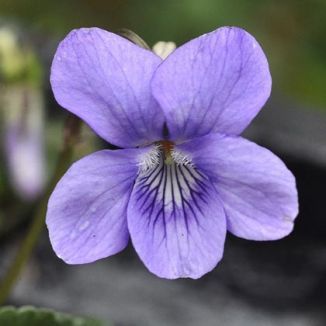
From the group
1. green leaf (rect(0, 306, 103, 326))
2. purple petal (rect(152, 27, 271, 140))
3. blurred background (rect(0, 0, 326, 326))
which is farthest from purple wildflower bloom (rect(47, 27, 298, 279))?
blurred background (rect(0, 0, 326, 326))

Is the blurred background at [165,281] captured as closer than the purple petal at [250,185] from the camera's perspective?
No

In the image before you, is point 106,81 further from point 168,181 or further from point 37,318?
point 37,318

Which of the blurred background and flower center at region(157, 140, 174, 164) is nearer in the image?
flower center at region(157, 140, 174, 164)

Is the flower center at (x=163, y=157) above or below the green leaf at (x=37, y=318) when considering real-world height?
above

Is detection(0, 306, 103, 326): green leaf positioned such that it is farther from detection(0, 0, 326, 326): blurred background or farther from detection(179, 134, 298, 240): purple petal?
detection(0, 0, 326, 326): blurred background

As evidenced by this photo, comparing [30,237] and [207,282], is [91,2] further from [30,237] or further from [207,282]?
[30,237]

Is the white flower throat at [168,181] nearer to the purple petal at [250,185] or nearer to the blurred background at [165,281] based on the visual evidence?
the purple petal at [250,185]

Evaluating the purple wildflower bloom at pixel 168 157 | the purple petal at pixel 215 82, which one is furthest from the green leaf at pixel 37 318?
the purple petal at pixel 215 82

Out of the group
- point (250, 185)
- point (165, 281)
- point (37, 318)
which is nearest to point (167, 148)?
point (250, 185)
